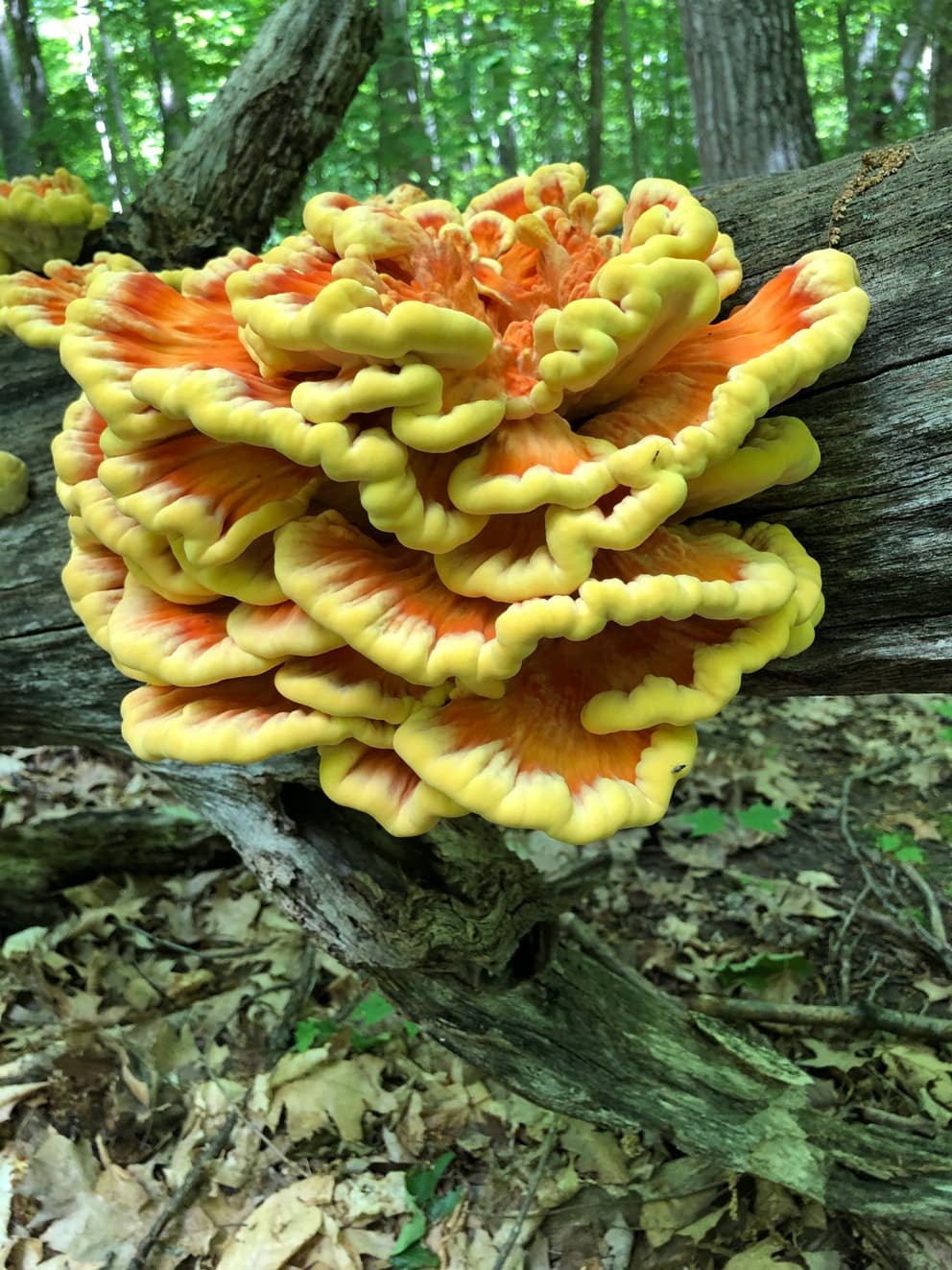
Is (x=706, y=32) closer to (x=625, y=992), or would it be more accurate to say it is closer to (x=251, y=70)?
(x=251, y=70)

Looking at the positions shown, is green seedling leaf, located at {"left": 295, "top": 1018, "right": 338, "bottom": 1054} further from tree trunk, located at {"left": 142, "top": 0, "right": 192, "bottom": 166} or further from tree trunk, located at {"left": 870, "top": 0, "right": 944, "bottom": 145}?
tree trunk, located at {"left": 870, "top": 0, "right": 944, "bottom": 145}

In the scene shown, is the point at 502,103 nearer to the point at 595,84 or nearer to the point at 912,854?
the point at 595,84

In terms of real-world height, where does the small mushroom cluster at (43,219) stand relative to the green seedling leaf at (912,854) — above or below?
above

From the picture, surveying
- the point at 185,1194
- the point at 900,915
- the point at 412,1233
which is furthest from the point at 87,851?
the point at 900,915

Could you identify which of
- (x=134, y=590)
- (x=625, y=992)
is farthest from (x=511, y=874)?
(x=134, y=590)

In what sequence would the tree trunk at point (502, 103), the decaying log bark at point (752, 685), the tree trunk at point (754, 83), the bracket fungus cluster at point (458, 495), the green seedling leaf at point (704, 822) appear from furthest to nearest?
the tree trunk at point (502, 103)
the tree trunk at point (754, 83)
the green seedling leaf at point (704, 822)
the decaying log bark at point (752, 685)
the bracket fungus cluster at point (458, 495)

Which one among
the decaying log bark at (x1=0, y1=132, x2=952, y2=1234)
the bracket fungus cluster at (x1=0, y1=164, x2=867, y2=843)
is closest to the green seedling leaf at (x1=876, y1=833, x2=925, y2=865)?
the decaying log bark at (x1=0, y1=132, x2=952, y2=1234)

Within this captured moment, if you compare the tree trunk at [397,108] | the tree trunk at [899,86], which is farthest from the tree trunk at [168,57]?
the tree trunk at [899,86]

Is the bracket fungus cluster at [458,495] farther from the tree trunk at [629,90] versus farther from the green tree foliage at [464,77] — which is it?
the tree trunk at [629,90]
